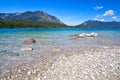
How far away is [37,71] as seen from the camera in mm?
10984

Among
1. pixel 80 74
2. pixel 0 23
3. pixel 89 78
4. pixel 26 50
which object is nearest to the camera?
pixel 89 78

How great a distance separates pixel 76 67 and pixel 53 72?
1.71 meters

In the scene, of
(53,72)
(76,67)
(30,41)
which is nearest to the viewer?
(53,72)

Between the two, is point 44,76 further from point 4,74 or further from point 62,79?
point 4,74

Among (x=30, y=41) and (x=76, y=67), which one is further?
(x=30, y=41)

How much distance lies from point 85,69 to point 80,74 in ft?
3.39

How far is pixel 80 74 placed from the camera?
9711mm

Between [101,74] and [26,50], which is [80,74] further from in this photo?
[26,50]

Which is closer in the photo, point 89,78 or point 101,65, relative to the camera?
point 89,78

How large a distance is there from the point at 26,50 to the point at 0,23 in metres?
172

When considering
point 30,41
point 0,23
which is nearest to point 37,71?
point 30,41

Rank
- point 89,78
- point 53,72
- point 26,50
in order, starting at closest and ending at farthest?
point 89,78
point 53,72
point 26,50

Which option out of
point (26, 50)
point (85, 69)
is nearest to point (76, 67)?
point (85, 69)

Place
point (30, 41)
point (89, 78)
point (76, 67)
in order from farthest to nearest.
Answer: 1. point (30, 41)
2. point (76, 67)
3. point (89, 78)
